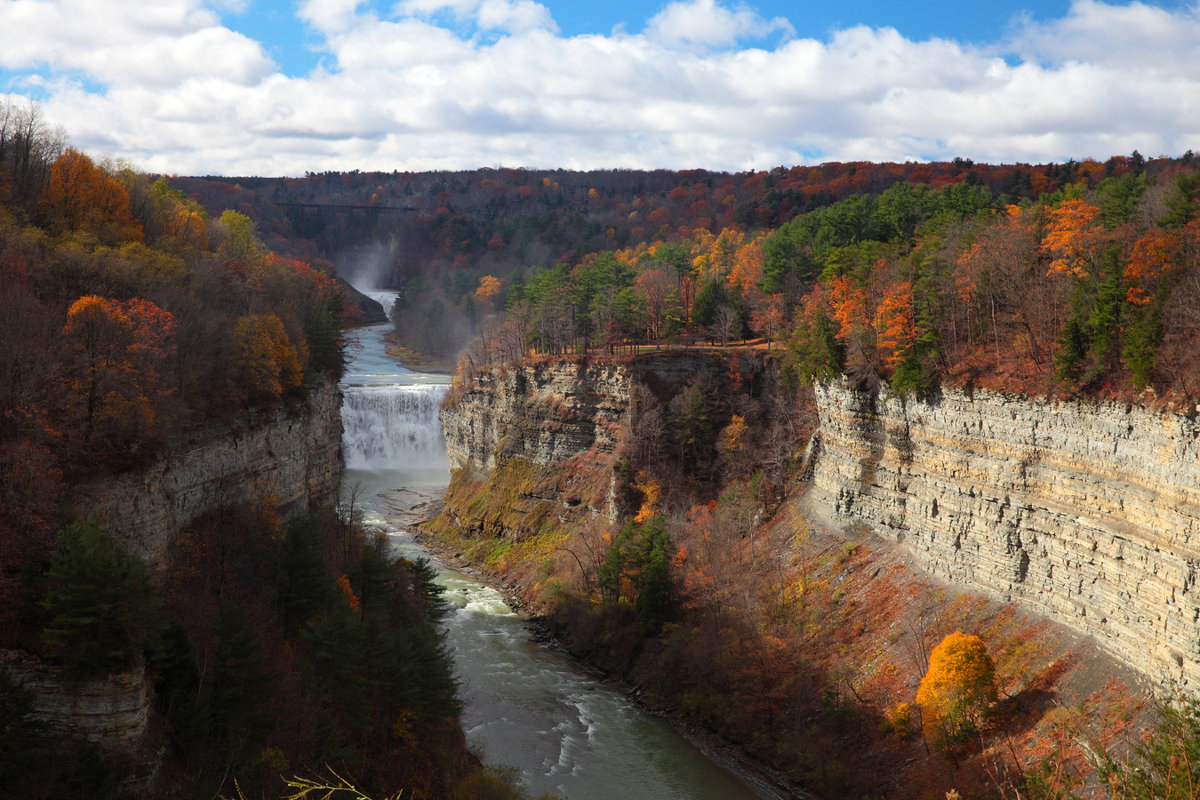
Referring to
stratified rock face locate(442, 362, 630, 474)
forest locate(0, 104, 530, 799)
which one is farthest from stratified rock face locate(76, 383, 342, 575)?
stratified rock face locate(442, 362, 630, 474)

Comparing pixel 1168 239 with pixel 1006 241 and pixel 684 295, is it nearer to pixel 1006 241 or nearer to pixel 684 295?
pixel 1006 241

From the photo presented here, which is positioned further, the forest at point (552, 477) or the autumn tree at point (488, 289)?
the autumn tree at point (488, 289)

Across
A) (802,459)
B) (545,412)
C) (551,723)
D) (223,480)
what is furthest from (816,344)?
(223,480)

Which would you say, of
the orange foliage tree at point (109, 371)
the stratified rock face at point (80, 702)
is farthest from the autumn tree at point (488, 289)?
the stratified rock face at point (80, 702)

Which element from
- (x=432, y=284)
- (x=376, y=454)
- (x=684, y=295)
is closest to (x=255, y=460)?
(x=684, y=295)

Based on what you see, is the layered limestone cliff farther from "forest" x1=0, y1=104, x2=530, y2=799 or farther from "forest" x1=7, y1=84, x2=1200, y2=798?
"forest" x1=0, y1=104, x2=530, y2=799

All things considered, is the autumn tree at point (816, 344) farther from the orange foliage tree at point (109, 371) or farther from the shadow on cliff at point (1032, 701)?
the orange foliage tree at point (109, 371)
